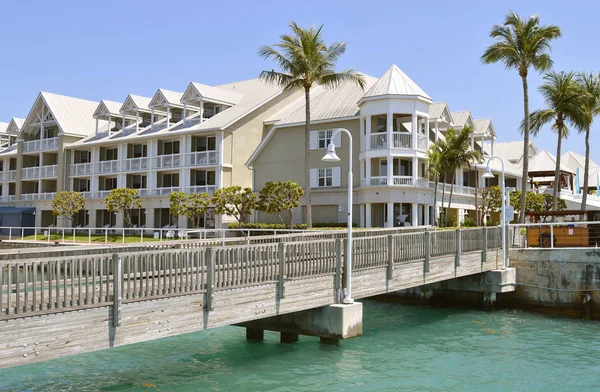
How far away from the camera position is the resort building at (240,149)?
43750mm

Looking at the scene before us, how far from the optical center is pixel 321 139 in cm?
4722

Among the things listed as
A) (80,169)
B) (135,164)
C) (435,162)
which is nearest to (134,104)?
(135,164)

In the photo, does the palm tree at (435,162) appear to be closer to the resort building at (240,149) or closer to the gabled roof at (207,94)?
the resort building at (240,149)

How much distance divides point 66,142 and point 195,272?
54.9 meters

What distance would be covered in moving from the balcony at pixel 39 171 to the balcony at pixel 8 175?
2.79 metres

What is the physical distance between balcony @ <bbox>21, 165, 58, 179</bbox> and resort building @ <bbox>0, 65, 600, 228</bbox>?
0.14 metres

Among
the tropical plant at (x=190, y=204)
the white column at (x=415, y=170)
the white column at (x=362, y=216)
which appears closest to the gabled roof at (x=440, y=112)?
the white column at (x=415, y=170)

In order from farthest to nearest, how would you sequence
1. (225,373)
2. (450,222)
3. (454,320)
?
(450,222)
(454,320)
(225,373)

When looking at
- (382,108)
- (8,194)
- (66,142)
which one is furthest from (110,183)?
(382,108)

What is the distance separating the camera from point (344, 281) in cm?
1797

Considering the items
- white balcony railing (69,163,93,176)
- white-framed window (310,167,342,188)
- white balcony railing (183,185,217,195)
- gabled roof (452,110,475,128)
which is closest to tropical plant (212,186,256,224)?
white-framed window (310,167,342,188)

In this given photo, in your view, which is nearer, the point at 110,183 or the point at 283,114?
the point at 283,114

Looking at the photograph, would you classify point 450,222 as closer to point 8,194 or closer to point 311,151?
point 311,151

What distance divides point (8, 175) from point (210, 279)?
65.0 m
